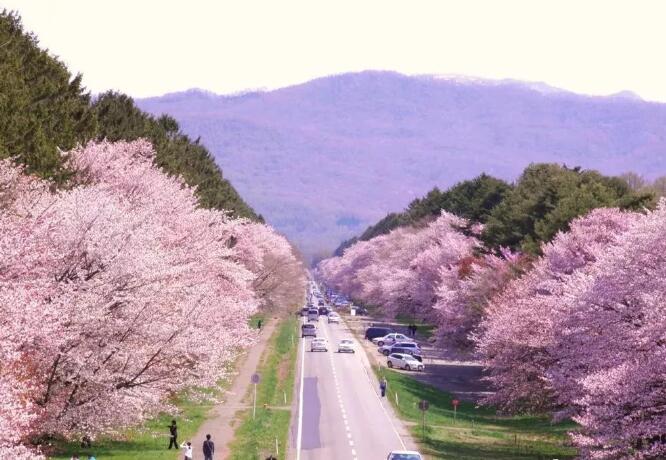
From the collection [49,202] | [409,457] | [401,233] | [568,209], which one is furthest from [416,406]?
[401,233]

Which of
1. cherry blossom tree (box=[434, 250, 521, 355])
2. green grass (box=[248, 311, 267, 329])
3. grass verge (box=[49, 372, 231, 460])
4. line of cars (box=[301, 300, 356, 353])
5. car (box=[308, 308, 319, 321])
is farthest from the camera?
car (box=[308, 308, 319, 321])

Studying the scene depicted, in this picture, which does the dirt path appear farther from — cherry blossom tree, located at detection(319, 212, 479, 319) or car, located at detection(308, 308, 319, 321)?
car, located at detection(308, 308, 319, 321)

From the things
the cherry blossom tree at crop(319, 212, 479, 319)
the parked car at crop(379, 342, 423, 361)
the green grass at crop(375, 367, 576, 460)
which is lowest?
the green grass at crop(375, 367, 576, 460)

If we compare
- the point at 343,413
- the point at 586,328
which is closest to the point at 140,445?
the point at 343,413

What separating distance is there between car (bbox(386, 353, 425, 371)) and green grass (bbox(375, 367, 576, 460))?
13.5 metres

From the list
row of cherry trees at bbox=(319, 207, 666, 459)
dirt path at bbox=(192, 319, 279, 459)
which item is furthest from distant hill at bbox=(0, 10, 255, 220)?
row of cherry trees at bbox=(319, 207, 666, 459)

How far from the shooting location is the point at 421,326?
150750 mm

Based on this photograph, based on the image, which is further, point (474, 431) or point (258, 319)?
point (258, 319)

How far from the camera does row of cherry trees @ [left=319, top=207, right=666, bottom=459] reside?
35.7 metres

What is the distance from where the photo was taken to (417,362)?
9444 cm

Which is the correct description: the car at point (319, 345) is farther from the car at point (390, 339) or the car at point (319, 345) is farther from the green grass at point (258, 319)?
the green grass at point (258, 319)

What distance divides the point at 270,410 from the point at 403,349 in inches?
1389

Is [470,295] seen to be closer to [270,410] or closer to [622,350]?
[270,410]

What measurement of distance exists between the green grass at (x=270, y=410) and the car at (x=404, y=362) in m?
7.88
